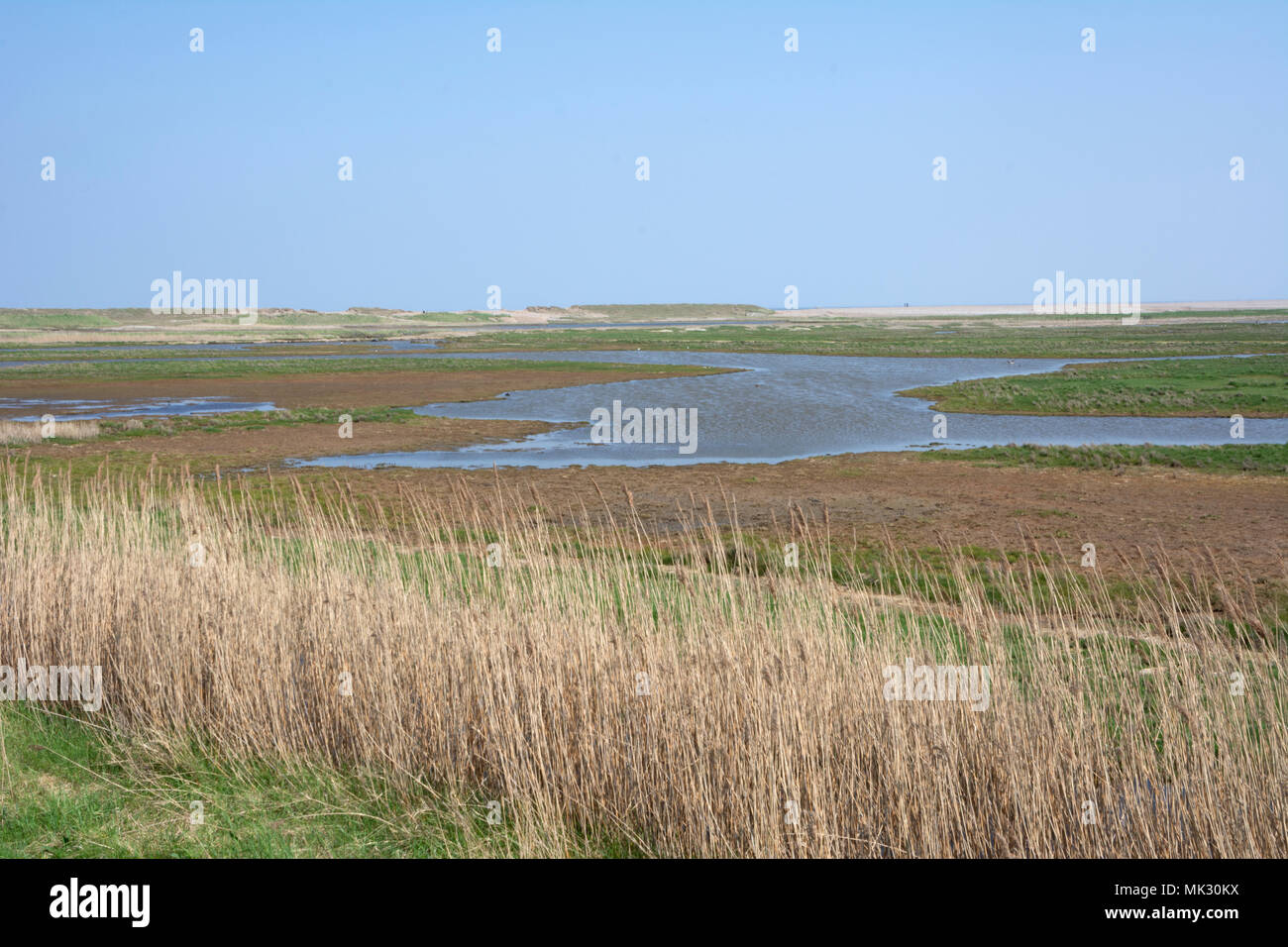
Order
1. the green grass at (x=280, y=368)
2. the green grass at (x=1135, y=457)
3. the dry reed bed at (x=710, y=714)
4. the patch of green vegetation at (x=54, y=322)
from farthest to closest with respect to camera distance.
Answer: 1. the patch of green vegetation at (x=54, y=322)
2. the green grass at (x=280, y=368)
3. the green grass at (x=1135, y=457)
4. the dry reed bed at (x=710, y=714)

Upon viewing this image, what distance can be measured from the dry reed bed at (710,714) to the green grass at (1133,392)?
1442 inches

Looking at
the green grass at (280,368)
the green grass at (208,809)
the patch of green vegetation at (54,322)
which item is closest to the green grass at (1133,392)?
the green grass at (280,368)

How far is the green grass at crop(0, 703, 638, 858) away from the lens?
5.53 m

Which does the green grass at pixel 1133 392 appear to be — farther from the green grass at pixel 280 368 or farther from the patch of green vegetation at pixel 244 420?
the patch of green vegetation at pixel 244 420

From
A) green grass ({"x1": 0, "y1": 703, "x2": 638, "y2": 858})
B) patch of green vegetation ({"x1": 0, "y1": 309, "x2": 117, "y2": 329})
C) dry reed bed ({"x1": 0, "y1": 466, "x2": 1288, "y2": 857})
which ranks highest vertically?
patch of green vegetation ({"x1": 0, "y1": 309, "x2": 117, "y2": 329})

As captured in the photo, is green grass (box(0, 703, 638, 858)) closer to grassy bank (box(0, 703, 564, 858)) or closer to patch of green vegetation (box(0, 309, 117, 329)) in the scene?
grassy bank (box(0, 703, 564, 858))

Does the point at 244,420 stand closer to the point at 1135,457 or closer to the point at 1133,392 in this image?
the point at 1135,457

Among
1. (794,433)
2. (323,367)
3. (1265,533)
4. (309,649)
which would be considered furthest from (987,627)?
(323,367)

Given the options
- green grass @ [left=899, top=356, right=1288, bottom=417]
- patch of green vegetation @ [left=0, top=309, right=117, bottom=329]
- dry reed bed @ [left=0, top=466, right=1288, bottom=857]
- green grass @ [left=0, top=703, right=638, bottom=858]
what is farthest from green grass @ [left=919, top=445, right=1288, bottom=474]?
patch of green vegetation @ [left=0, top=309, right=117, bottom=329]

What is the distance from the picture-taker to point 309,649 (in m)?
7.07

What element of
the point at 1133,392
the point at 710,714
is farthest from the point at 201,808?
the point at 1133,392

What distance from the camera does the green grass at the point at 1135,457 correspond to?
969 inches

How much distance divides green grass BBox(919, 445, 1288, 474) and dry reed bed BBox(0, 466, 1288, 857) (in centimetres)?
2091

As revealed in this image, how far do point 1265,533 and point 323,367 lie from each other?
190ft
